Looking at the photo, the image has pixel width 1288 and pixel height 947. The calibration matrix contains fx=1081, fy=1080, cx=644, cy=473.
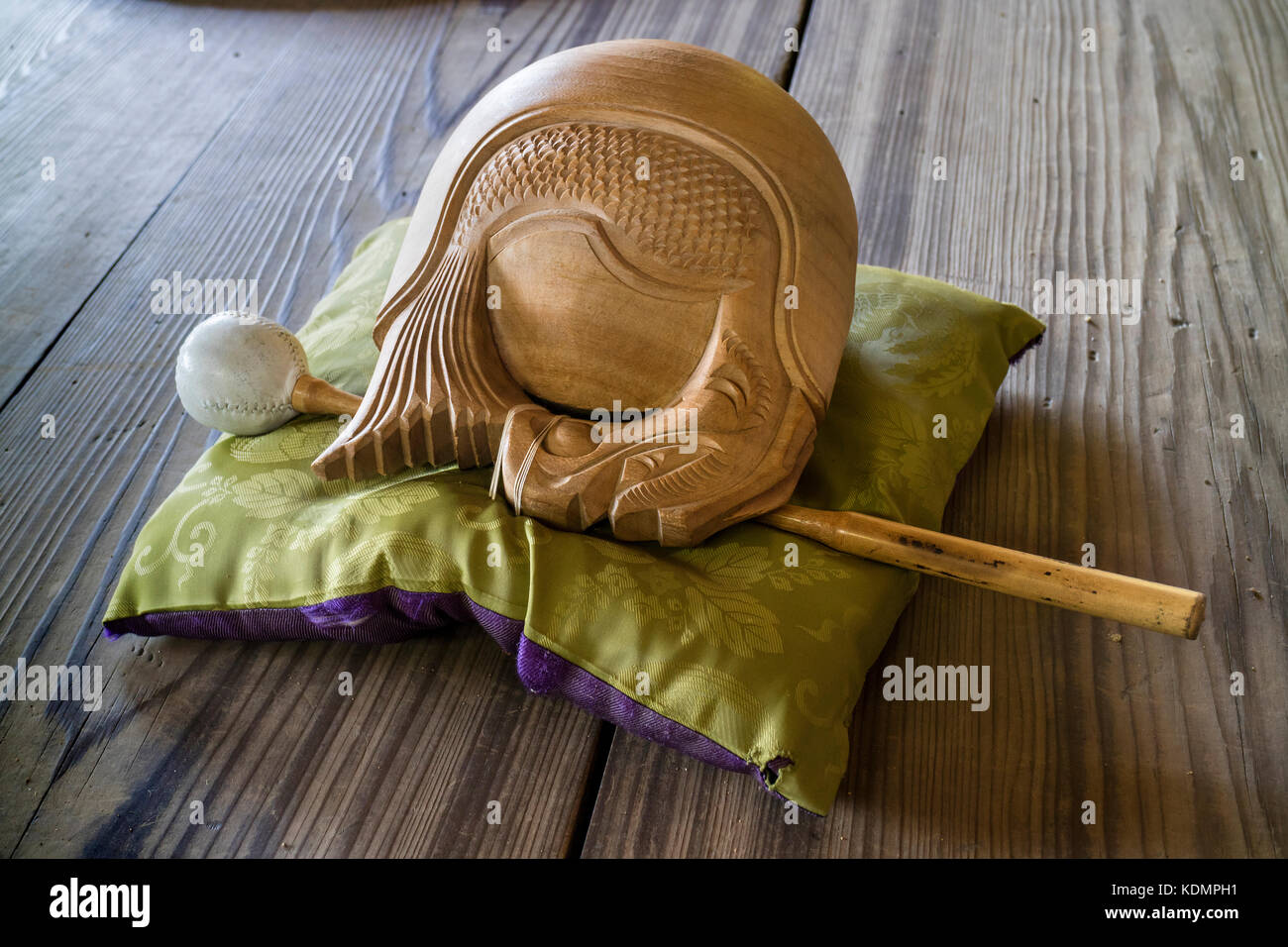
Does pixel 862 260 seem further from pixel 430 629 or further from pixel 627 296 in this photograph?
pixel 430 629

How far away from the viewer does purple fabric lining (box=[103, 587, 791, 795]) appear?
98cm

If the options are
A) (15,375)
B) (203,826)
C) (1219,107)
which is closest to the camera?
(203,826)

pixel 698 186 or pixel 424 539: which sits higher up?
pixel 698 186

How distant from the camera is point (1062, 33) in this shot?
6.70 feet

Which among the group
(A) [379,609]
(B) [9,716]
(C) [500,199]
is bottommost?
(B) [9,716]

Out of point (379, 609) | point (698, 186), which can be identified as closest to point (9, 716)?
point (379, 609)

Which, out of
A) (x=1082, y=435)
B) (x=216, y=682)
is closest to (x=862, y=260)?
(x=1082, y=435)

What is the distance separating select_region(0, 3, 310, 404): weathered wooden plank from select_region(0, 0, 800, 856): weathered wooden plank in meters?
0.05

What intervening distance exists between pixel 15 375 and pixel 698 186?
1059mm

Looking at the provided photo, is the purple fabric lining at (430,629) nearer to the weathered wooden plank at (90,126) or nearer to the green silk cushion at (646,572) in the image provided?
the green silk cushion at (646,572)

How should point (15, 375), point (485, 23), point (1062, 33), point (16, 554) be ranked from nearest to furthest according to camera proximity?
point (16, 554)
point (15, 375)
point (1062, 33)
point (485, 23)

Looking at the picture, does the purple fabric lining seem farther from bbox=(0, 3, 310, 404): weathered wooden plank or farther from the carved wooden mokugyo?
bbox=(0, 3, 310, 404): weathered wooden plank

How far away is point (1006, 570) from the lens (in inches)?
38.4

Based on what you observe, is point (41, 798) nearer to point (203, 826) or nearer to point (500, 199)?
point (203, 826)
